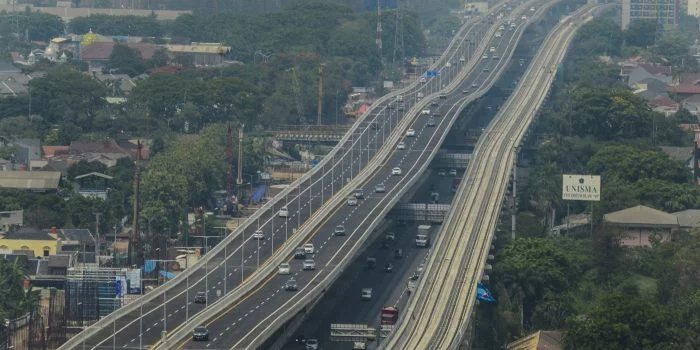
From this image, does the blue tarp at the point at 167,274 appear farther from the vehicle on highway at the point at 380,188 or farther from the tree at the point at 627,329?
the tree at the point at 627,329

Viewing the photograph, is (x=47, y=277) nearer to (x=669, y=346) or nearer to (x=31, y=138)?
(x=669, y=346)

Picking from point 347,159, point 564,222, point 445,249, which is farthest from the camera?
point 347,159

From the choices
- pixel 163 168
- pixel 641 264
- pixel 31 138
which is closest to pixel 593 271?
pixel 641 264

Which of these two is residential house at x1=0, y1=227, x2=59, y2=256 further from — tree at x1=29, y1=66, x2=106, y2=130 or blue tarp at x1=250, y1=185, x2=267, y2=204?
tree at x1=29, y1=66, x2=106, y2=130

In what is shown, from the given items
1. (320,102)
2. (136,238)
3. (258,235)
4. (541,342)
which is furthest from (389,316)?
(320,102)

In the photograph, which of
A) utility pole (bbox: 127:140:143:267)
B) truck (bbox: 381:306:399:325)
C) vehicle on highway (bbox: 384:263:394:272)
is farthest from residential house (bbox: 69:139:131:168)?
truck (bbox: 381:306:399:325)

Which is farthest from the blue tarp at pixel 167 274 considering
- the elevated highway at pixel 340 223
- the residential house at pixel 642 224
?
the residential house at pixel 642 224

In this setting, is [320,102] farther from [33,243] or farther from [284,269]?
[284,269]
